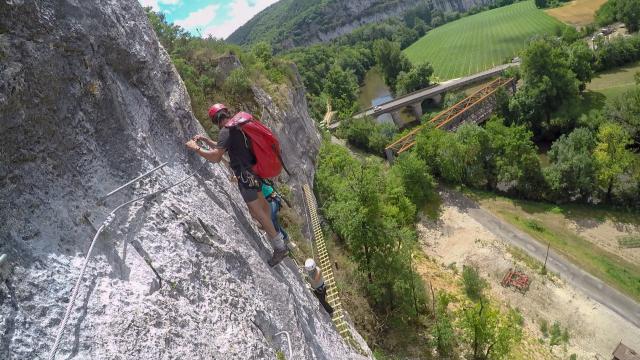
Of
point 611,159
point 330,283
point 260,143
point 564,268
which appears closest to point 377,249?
point 330,283

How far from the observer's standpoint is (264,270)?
7.16 m

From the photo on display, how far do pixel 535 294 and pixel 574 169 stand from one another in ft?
46.4

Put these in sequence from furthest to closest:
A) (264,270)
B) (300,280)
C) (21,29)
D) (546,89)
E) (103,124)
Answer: (546,89) < (300,280) < (264,270) < (103,124) < (21,29)

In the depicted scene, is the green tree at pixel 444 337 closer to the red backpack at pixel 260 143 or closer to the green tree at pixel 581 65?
the red backpack at pixel 260 143

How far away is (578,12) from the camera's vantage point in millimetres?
94938

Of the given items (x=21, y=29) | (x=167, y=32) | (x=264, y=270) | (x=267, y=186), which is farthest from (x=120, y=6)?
(x=167, y=32)

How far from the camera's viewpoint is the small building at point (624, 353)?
64.6 ft

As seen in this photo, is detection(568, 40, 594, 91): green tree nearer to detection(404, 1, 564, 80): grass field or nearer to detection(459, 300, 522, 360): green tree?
detection(404, 1, 564, 80): grass field

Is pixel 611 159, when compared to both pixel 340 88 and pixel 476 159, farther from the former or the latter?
pixel 340 88

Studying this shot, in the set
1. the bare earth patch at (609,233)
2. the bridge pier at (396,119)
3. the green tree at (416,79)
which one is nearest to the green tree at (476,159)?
the bare earth patch at (609,233)

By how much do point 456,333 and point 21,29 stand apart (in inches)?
918

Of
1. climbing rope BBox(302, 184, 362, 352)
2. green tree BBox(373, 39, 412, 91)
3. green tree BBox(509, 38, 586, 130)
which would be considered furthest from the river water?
climbing rope BBox(302, 184, 362, 352)

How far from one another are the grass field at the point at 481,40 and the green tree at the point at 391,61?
29.8ft

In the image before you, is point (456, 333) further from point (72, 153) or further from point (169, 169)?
point (72, 153)
